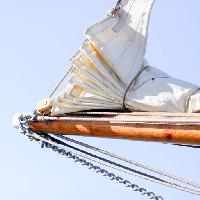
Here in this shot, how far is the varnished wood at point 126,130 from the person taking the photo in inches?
233

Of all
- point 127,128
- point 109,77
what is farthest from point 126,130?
point 109,77

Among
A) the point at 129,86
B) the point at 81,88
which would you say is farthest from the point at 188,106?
the point at 81,88

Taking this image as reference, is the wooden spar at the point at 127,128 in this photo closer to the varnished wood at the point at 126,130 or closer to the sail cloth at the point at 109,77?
the varnished wood at the point at 126,130

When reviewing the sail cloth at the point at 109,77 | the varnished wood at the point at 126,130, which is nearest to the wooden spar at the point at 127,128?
the varnished wood at the point at 126,130

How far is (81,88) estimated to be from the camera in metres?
7.79

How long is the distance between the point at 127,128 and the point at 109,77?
1.22 m

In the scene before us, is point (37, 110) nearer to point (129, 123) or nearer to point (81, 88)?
point (81, 88)

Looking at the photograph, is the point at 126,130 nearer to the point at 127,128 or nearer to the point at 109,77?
the point at 127,128

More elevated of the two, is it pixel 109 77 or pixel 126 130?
pixel 109 77

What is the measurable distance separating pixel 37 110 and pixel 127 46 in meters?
1.39

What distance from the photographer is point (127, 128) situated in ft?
21.8

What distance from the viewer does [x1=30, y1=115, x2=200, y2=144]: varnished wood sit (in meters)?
5.93

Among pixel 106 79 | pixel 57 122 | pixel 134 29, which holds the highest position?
pixel 134 29

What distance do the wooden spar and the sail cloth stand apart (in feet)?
0.69
